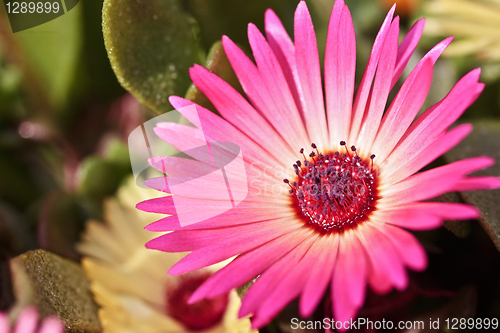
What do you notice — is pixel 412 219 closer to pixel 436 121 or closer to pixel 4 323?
pixel 436 121

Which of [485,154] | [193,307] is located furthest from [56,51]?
[485,154]

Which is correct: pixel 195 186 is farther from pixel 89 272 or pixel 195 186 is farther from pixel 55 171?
pixel 55 171

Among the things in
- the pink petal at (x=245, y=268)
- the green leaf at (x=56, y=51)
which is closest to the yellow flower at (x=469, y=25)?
the pink petal at (x=245, y=268)

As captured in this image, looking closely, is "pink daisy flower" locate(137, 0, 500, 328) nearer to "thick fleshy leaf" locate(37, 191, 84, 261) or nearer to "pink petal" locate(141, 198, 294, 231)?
"pink petal" locate(141, 198, 294, 231)

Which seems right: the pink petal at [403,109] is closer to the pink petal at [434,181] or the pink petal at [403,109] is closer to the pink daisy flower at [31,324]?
the pink petal at [434,181]

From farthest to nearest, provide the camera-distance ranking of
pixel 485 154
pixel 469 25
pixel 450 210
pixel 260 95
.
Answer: pixel 469 25 → pixel 485 154 → pixel 260 95 → pixel 450 210

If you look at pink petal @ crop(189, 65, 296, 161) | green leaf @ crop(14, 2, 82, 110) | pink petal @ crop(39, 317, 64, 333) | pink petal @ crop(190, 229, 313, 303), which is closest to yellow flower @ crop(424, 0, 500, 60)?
pink petal @ crop(189, 65, 296, 161)

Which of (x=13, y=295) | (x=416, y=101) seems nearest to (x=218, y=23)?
(x=416, y=101)
